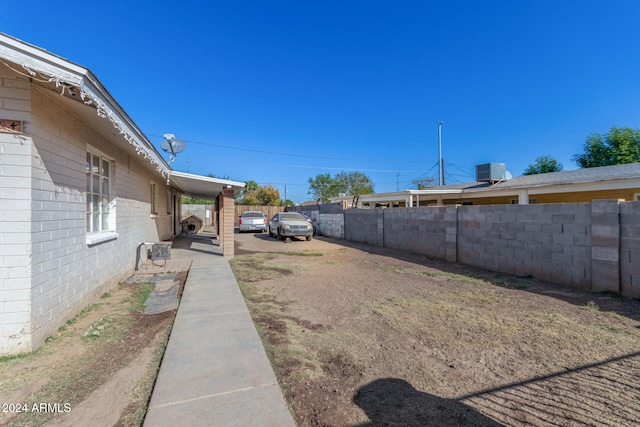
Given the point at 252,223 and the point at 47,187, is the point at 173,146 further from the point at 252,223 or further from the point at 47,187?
the point at 252,223

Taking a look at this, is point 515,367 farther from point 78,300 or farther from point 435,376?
point 78,300

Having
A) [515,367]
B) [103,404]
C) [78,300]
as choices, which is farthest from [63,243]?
[515,367]

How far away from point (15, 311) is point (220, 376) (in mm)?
2298

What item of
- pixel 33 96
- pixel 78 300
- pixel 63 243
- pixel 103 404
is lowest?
pixel 103 404

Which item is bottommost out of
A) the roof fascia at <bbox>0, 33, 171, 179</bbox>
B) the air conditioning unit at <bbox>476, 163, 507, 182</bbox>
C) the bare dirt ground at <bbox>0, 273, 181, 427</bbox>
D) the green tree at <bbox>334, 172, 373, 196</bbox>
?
the bare dirt ground at <bbox>0, 273, 181, 427</bbox>

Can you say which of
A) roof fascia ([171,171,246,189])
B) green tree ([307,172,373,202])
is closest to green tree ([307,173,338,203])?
green tree ([307,172,373,202])

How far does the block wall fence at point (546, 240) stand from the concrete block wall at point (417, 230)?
3cm

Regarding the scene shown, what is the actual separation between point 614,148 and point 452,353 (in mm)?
31560

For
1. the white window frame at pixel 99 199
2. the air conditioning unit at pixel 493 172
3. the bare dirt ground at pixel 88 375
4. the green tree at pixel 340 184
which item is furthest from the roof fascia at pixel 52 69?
the green tree at pixel 340 184

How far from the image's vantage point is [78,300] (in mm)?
4223

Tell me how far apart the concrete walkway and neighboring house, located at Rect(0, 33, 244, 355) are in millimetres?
1443

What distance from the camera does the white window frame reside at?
4.87 meters

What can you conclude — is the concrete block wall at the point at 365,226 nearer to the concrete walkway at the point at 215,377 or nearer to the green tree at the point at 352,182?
the concrete walkway at the point at 215,377

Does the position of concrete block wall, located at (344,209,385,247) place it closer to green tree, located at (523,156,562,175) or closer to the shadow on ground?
the shadow on ground
